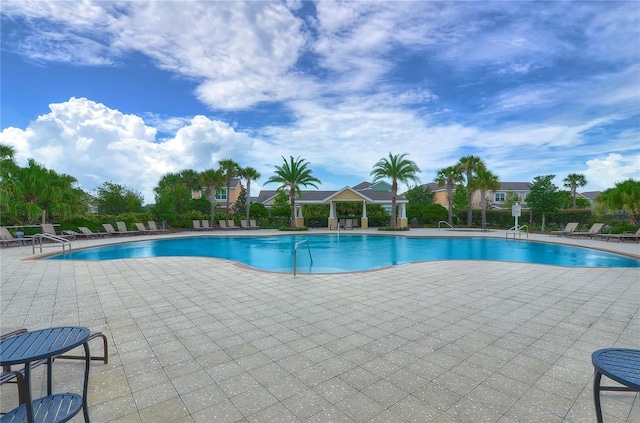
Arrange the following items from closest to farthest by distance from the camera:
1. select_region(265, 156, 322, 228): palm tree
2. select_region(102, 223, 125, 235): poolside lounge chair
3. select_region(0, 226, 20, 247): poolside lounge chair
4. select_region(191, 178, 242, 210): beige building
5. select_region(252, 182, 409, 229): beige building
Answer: select_region(0, 226, 20, 247): poolside lounge chair → select_region(102, 223, 125, 235): poolside lounge chair → select_region(265, 156, 322, 228): palm tree → select_region(252, 182, 409, 229): beige building → select_region(191, 178, 242, 210): beige building

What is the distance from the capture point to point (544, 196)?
83.1 feet

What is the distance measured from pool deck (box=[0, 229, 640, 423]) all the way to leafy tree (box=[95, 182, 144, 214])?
88.1 feet

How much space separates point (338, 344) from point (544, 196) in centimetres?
2867

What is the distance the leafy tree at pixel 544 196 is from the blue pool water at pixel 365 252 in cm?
899

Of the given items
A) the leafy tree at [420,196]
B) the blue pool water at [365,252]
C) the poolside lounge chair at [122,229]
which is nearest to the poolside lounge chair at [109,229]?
the poolside lounge chair at [122,229]

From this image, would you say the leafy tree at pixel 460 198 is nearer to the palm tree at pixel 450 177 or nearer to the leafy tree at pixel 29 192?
the palm tree at pixel 450 177

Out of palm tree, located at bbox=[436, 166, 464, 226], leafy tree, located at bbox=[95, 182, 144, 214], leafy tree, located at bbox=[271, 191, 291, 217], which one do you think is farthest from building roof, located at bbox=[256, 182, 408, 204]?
leafy tree, located at bbox=[95, 182, 144, 214]

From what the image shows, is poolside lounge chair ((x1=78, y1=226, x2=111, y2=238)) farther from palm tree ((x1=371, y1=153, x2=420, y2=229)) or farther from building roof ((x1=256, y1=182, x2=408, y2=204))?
palm tree ((x1=371, y1=153, x2=420, y2=229))

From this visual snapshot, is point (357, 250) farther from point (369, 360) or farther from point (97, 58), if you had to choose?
point (97, 58)

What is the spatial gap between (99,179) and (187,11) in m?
28.6

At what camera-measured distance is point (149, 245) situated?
18.3 m

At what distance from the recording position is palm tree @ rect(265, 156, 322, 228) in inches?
1048

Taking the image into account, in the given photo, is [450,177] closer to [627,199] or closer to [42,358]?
[627,199]

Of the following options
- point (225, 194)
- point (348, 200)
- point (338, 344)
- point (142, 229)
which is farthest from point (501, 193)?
point (338, 344)
